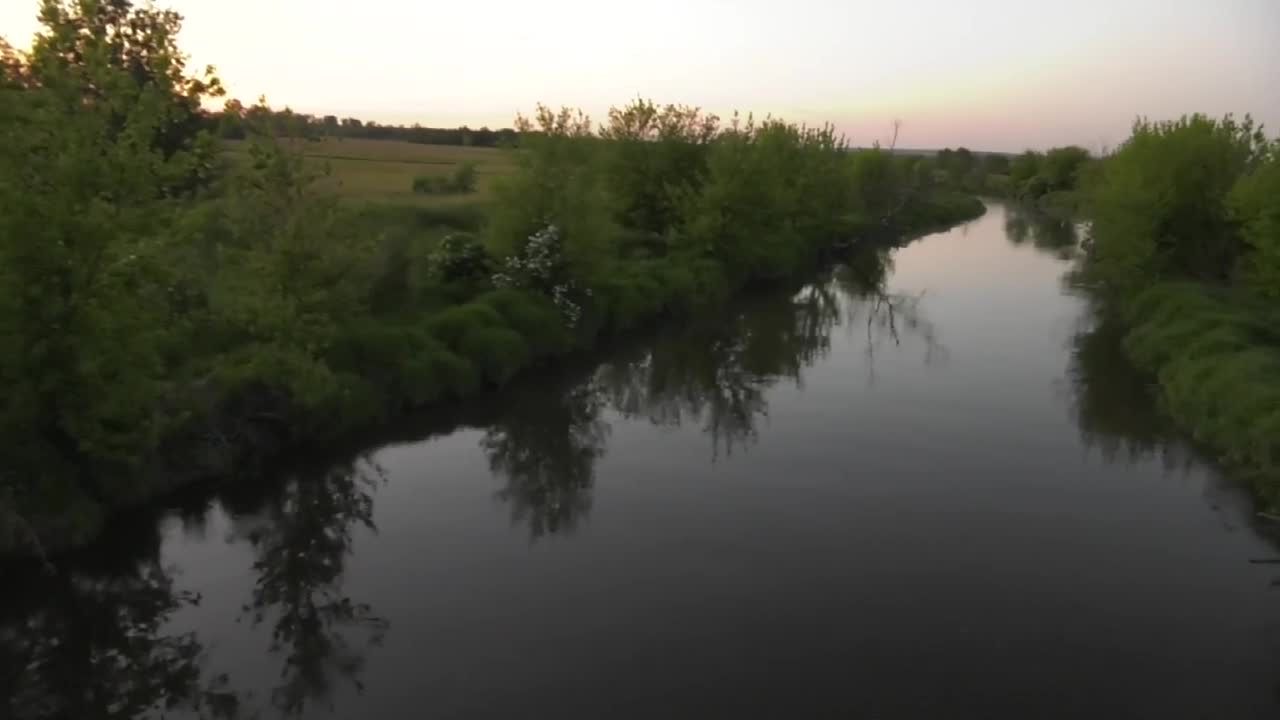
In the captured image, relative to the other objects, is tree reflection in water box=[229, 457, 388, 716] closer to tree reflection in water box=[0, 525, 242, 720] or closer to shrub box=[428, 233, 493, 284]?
tree reflection in water box=[0, 525, 242, 720]

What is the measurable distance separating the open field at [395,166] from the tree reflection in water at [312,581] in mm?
7135

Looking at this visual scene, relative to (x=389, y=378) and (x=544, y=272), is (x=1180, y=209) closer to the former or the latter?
(x=544, y=272)

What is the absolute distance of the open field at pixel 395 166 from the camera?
40.6 m

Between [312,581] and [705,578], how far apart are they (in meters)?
6.34

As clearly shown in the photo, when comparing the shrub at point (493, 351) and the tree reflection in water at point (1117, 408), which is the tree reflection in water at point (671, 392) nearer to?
the shrub at point (493, 351)

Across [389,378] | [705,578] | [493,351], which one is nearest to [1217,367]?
[705,578]

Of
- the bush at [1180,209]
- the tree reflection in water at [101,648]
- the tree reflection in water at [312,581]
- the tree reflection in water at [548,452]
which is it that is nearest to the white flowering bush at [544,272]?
the tree reflection in water at [548,452]

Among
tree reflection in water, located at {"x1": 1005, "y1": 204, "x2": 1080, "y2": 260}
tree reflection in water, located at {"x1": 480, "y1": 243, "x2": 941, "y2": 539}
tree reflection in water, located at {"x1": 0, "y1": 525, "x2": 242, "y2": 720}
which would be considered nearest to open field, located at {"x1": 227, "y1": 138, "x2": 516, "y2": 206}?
tree reflection in water, located at {"x1": 480, "y1": 243, "x2": 941, "y2": 539}

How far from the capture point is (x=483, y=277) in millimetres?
30625

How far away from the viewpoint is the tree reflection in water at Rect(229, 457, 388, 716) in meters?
12.3

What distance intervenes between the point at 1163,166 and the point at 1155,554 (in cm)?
2597

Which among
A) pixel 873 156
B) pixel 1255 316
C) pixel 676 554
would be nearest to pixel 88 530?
pixel 676 554

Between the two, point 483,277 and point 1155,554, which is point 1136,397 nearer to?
point 1155,554

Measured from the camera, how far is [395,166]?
59.8m
